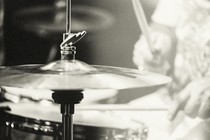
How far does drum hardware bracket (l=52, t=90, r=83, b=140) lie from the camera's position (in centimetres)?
99

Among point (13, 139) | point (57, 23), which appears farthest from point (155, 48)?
point (13, 139)

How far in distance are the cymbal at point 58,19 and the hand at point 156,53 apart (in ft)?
0.51

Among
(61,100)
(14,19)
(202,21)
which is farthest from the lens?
(14,19)

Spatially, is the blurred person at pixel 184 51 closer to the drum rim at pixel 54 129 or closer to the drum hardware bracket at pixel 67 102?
the drum rim at pixel 54 129

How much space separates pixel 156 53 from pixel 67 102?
0.51 metres

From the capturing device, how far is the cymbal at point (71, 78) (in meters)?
0.84

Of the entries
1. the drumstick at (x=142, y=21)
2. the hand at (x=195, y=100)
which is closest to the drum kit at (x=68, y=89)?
the hand at (x=195, y=100)

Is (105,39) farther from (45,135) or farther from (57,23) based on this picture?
(45,135)

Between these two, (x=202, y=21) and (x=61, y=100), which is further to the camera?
(x=202, y=21)

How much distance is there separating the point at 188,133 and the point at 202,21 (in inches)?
16.4

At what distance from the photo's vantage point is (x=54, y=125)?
4.52 feet

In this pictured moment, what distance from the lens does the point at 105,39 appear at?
4.70ft

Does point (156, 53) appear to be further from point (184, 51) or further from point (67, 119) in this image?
point (67, 119)

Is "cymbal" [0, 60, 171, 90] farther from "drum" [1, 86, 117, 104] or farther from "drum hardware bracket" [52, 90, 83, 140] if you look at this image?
"drum" [1, 86, 117, 104]
